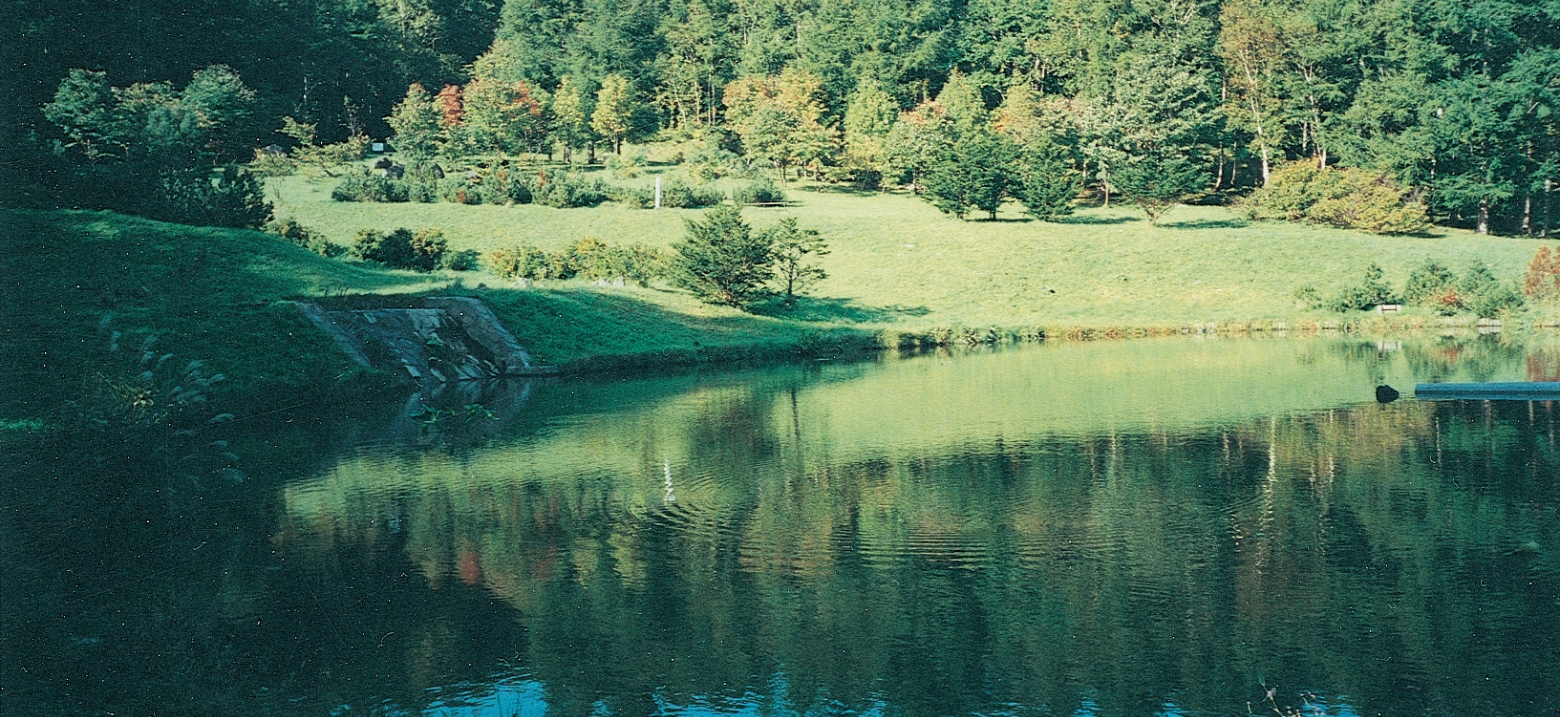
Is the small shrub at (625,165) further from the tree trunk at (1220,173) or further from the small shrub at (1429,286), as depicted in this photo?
the small shrub at (1429,286)

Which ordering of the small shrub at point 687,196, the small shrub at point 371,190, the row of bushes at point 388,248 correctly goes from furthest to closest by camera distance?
the small shrub at point 687,196 < the small shrub at point 371,190 < the row of bushes at point 388,248

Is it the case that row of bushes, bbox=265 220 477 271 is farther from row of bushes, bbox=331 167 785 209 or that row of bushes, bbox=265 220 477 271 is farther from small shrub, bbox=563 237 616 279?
row of bushes, bbox=331 167 785 209

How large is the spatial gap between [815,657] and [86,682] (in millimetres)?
5692

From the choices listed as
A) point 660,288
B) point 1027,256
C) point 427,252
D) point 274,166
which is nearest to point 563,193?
point 427,252

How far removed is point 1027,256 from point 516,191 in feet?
78.3

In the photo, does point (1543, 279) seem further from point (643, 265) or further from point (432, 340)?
point (432, 340)

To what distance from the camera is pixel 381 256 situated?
41.3 metres

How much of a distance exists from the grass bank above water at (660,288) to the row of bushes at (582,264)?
3.66 ft

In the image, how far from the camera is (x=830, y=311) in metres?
43.4

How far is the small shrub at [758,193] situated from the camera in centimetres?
6206

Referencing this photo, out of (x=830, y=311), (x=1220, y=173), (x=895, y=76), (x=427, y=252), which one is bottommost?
(x=830, y=311)

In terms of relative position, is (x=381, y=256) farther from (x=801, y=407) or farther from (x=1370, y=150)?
(x=1370, y=150)

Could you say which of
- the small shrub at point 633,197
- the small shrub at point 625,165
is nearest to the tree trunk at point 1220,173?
the small shrub at point 633,197

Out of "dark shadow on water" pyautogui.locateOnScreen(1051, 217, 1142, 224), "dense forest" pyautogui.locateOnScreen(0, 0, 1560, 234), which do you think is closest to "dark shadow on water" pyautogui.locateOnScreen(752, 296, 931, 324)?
"dark shadow on water" pyautogui.locateOnScreen(1051, 217, 1142, 224)
